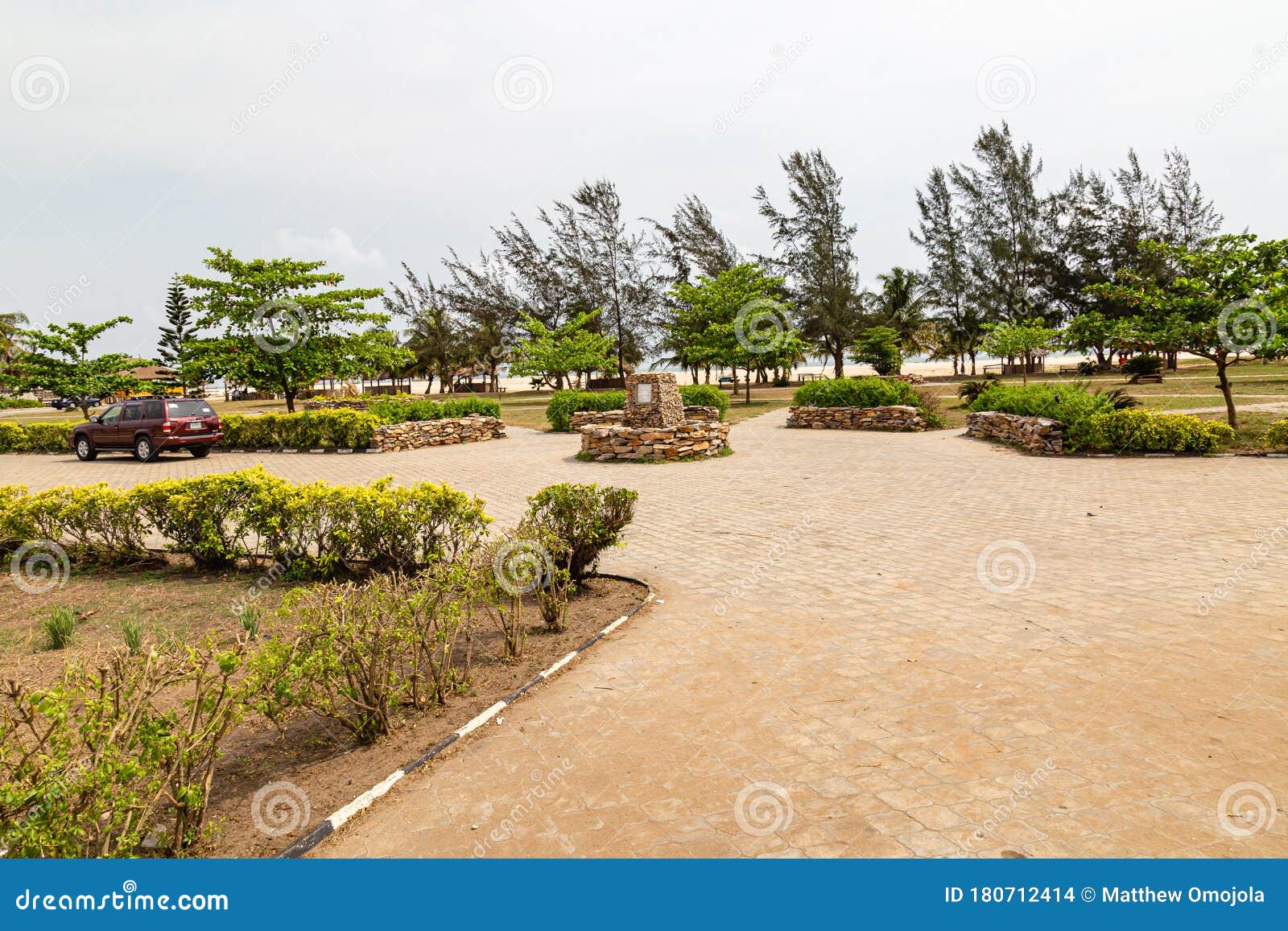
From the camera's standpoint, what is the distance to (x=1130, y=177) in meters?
53.9

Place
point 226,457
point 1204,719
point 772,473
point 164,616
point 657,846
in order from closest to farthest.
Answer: point 657,846, point 1204,719, point 164,616, point 772,473, point 226,457

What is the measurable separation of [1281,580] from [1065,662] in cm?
324

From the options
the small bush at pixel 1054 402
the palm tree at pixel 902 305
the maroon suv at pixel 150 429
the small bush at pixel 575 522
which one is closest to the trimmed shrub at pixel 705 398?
the small bush at pixel 1054 402

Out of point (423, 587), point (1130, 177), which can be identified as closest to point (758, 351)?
point (423, 587)

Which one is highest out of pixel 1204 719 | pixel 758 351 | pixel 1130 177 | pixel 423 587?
pixel 1130 177

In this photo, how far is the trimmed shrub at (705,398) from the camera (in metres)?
25.6

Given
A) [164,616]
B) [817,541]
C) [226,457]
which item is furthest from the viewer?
[226,457]

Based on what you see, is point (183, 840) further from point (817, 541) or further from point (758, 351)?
point (758, 351)

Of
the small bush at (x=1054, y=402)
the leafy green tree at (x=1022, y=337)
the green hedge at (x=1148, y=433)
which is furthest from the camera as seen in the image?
the leafy green tree at (x=1022, y=337)

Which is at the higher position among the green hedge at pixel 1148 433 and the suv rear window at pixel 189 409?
the suv rear window at pixel 189 409

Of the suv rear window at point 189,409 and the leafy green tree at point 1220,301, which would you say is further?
the suv rear window at point 189,409

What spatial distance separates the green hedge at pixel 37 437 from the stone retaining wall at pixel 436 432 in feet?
34.6

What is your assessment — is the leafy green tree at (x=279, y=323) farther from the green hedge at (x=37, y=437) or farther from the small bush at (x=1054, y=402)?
the small bush at (x=1054, y=402)

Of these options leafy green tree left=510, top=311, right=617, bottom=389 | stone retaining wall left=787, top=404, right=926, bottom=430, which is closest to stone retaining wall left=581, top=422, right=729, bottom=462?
stone retaining wall left=787, top=404, right=926, bottom=430
